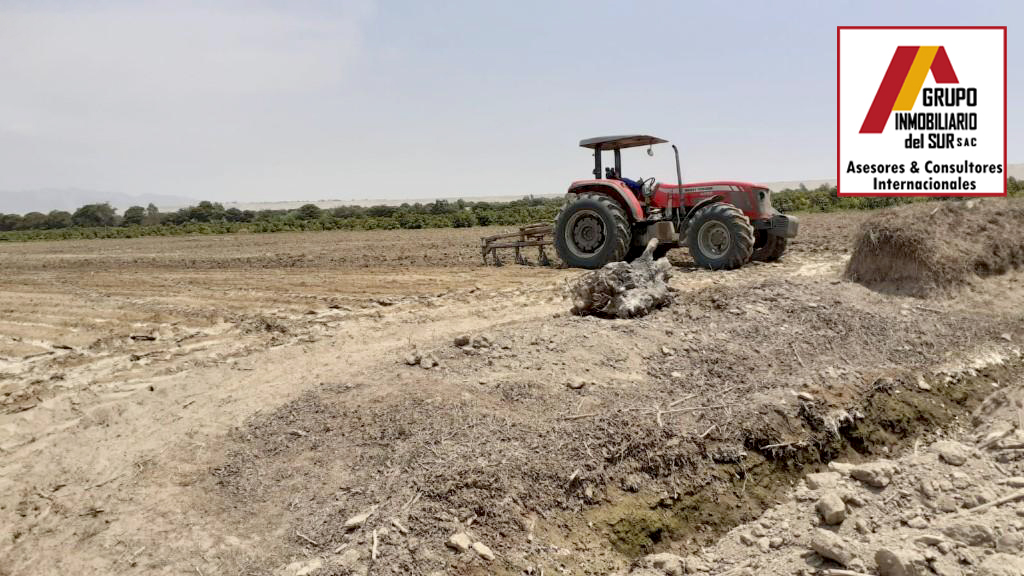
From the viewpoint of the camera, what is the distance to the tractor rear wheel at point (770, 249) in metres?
11.0

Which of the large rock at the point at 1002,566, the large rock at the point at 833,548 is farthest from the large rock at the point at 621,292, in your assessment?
the large rock at the point at 1002,566

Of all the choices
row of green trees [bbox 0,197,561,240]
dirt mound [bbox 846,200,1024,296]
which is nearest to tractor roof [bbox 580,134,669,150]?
dirt mound [bbox 846,200,1024,296]

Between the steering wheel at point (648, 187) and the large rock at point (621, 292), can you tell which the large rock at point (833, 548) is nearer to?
the large rock at point (621, 292)

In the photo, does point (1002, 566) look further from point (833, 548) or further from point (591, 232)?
point (591, 232)

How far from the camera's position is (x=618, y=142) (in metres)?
11.1

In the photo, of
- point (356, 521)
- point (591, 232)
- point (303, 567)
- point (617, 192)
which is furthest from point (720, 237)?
point (303, 567)

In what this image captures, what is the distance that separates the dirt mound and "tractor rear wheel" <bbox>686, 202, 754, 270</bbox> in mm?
1501

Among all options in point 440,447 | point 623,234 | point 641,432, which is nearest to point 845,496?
point 641,432

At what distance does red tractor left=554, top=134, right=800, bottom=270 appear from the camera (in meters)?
10.1

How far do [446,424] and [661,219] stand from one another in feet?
25.0

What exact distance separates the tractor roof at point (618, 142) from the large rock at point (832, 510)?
25.6 ft

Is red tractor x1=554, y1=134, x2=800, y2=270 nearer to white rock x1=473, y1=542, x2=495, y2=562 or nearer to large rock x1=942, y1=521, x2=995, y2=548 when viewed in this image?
large rock x1=942, y1=521, x2=995, y2=548

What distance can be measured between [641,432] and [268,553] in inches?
82.9

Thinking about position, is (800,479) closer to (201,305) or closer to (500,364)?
(500,364)
